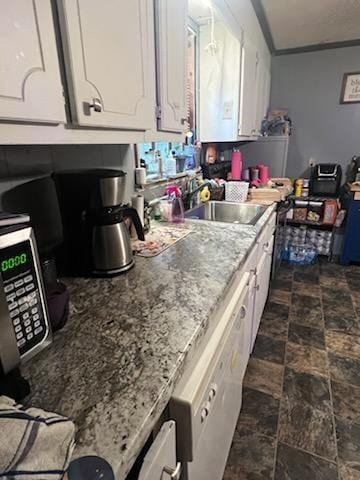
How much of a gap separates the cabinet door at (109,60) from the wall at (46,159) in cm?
33

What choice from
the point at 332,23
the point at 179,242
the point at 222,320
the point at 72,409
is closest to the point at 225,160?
the point at 332,23

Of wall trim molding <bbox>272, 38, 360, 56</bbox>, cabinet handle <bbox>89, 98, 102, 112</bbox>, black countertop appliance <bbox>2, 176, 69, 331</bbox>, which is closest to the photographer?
cabinet handle <bbox>89, 98, 102, 112</bbox>

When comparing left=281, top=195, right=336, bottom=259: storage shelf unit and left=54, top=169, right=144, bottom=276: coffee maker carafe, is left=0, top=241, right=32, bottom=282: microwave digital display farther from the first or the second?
left=281, top=195, right=336, bottom=259: storage shelf unit

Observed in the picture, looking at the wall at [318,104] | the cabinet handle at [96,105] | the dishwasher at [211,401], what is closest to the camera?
the dishwasher at [211,401]

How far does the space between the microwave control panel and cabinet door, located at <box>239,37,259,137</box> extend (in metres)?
2.09

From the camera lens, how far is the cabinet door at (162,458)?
1.59 ft

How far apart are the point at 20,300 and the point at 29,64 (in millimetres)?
475

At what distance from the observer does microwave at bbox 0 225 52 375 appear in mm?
488

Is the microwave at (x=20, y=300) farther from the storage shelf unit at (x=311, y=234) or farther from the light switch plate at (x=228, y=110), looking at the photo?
the storage shelf unit at (x=311, y=234)

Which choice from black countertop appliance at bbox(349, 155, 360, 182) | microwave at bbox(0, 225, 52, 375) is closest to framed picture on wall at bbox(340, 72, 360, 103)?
black countertop appliance at bbox(349, 155, 360, 182)

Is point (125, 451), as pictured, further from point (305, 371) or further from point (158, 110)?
point (305, 371)

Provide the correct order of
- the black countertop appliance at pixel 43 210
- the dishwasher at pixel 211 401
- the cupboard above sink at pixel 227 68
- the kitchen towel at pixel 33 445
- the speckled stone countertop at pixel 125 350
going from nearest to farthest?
the kitchen towel at pixel 33 445, the speckled stone countertop at pixel 125 350, the dishwasher at pixel 211 401, the black countertop appliance at pixel 43 210, the cupboard above sink at pixel 227 68

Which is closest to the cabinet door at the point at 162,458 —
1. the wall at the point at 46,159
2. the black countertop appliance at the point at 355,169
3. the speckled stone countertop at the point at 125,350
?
the speckled stone countertop at the point at 125,350

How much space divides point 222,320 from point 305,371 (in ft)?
3.91
